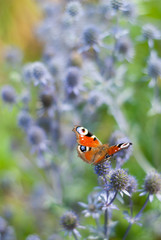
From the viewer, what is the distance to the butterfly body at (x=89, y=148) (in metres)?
1.60

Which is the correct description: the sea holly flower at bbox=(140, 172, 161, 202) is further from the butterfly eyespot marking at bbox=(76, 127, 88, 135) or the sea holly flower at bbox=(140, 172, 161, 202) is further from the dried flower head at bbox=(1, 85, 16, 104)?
the dried flower head at bbox=(1, 85, 16, 104)

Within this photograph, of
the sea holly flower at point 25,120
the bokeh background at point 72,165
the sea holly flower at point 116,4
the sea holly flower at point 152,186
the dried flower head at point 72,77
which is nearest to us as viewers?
the sea holly flower at point 152,186

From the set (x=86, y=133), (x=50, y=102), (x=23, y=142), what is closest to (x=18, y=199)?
(x=23, y=142)

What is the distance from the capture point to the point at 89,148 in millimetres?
1726

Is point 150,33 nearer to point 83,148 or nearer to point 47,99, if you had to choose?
point 47,99

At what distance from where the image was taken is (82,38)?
8.73 feet

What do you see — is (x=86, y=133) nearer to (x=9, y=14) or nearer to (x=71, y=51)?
(x=71, y=51)

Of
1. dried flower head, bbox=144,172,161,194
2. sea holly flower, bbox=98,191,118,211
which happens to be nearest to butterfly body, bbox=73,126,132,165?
sea holly flower, bbox=98,191,118,211

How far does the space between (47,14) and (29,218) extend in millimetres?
2563

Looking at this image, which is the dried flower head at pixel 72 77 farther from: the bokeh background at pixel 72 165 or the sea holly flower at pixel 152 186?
the sea holly flower at pixel 152 186

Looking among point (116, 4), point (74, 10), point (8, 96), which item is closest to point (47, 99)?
point (8, 96)

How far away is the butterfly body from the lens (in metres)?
1.60

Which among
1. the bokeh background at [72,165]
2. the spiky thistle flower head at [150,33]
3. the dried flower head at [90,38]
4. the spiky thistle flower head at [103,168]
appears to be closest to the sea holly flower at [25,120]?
the bokeh background at [72,165]

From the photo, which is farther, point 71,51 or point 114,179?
point 71,51
